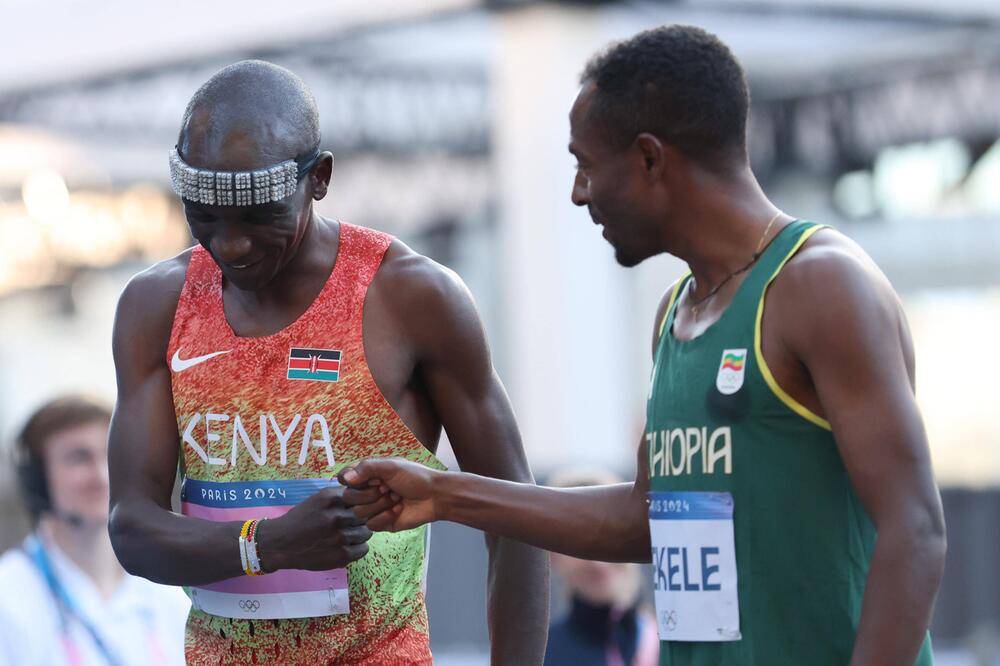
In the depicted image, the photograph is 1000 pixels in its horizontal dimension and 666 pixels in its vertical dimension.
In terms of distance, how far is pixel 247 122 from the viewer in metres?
3.20

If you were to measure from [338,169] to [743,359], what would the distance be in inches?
649

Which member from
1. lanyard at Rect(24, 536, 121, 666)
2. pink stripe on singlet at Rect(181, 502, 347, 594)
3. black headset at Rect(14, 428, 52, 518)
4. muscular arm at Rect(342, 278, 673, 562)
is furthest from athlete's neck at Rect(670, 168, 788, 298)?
black headset at Rect(14, 428, 52, 518)

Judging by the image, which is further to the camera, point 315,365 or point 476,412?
point 476,412

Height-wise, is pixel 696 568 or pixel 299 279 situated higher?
pixel 299 279

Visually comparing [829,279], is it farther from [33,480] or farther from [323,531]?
[33,480]

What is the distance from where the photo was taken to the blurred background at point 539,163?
1302cm

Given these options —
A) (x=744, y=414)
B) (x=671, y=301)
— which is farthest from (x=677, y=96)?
(x=744, y=414)

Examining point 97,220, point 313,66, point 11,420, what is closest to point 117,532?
point 313,66

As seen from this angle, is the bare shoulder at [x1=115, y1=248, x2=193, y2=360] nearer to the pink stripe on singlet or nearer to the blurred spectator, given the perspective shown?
the pink stripe on singlet

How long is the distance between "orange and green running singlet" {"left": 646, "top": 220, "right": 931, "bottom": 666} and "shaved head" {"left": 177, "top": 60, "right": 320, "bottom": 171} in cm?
92

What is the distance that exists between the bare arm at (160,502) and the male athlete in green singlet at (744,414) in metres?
0.10

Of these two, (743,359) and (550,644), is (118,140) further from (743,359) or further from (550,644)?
(743,359)

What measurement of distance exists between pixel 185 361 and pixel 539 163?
9.87 metres

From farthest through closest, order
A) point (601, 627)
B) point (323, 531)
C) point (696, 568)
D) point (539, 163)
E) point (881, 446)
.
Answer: point (539, 163), point (601, 627), point (323, 531), point (696, 568), point (881, 446)
